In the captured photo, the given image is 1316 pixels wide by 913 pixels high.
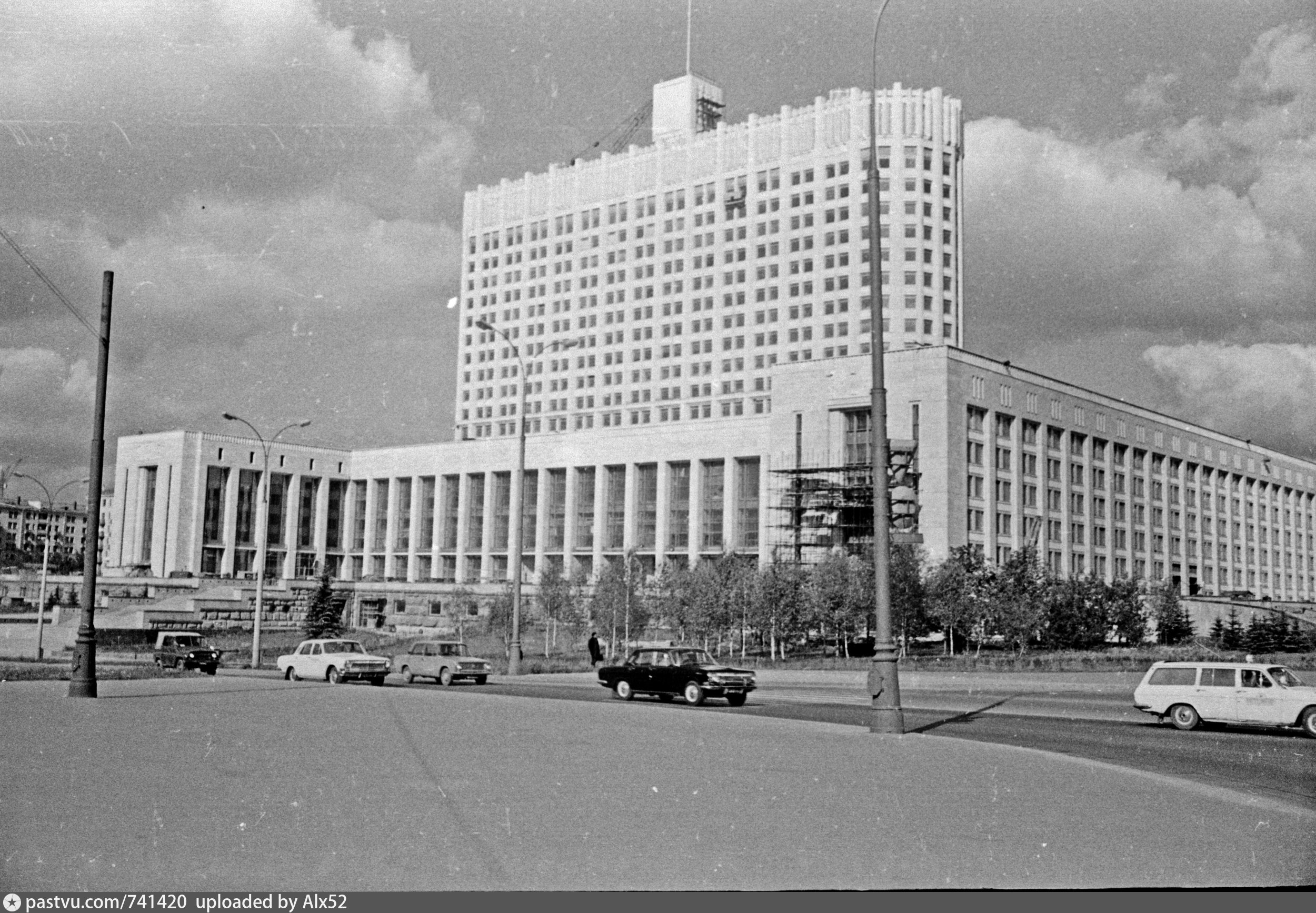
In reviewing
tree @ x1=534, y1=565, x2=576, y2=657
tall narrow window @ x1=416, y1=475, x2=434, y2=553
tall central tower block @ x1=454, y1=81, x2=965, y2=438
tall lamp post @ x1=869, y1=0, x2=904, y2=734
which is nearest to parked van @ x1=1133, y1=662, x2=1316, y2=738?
tall lamp post @ x1=869, y1=0, x2=904, y2=734

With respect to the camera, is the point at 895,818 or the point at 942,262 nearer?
the point at 895,818

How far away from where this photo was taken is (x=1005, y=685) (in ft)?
116

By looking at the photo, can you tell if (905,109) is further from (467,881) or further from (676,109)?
(467,881)

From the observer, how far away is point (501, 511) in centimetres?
12050

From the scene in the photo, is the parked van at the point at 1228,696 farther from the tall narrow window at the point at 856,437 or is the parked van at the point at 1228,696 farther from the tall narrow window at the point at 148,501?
the tall narrow window at the point at 148,501

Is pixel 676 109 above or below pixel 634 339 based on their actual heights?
above

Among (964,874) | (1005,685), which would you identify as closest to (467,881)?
(964,874)

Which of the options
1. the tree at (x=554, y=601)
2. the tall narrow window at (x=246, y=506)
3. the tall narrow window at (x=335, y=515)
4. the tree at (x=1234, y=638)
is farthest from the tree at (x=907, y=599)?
the tall narrow window at (x=335, y=515)

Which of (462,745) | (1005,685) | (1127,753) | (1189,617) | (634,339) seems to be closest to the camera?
(462,745)

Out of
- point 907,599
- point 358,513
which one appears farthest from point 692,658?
point 358,513

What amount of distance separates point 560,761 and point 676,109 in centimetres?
12821

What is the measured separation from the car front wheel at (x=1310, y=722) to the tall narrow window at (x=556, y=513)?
94.3m

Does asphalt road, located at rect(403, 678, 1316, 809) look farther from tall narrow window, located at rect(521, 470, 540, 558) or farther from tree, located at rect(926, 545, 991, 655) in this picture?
tall narrow window, located at rect(521, 470, 540, 558)

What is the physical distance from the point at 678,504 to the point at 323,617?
42612mm
